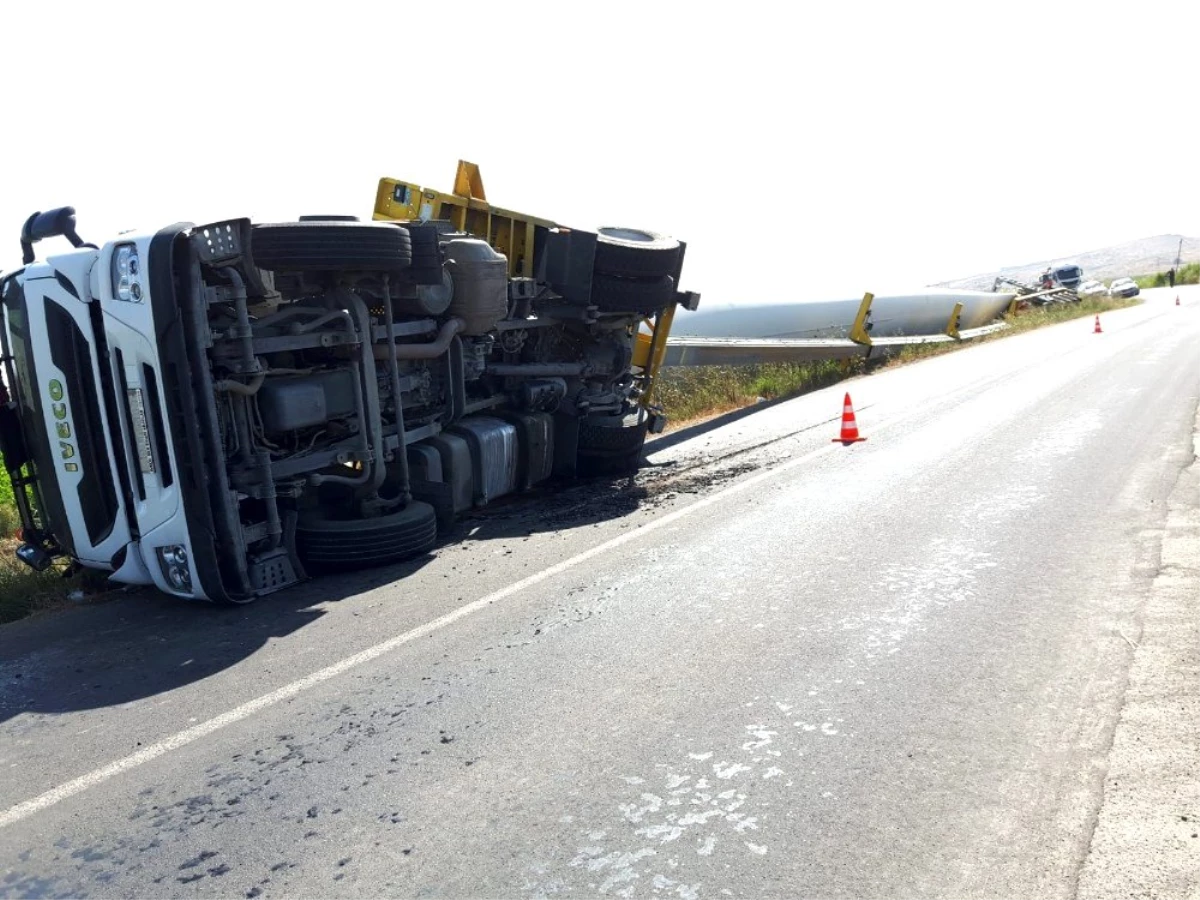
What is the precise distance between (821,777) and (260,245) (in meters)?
4.56

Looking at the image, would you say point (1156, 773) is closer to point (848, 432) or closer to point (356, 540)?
point (356, 540)

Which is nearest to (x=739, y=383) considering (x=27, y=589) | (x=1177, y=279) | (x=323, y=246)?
(x=323, y=246)

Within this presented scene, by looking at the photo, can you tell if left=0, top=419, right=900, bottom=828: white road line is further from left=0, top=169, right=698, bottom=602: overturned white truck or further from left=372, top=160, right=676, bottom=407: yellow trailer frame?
left=372, top=160, right=676, bottom=407: yellow trailer frame

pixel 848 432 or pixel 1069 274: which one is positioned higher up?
pixel 848 432

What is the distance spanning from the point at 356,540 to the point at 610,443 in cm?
344

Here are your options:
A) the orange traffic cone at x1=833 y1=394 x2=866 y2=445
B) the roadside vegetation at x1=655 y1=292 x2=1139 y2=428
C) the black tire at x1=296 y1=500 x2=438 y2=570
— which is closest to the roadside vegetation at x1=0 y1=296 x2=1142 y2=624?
the roadside vegetation at x1=655 y1=292 x2=1139 y2=428

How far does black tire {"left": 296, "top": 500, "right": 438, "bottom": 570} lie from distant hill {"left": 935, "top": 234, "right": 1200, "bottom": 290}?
126562mm

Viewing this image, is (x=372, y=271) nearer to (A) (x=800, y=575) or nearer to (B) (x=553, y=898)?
(A) (x=800, y=575)

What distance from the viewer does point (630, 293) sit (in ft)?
32.4

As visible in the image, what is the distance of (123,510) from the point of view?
627 cm

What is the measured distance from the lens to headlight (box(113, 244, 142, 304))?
5.84m

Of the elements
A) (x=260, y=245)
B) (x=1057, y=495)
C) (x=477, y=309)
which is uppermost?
(x=260, y=245)

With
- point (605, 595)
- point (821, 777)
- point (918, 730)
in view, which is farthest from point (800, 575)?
point (821, 777)

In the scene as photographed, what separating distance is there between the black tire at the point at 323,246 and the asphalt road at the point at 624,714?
1.94m
